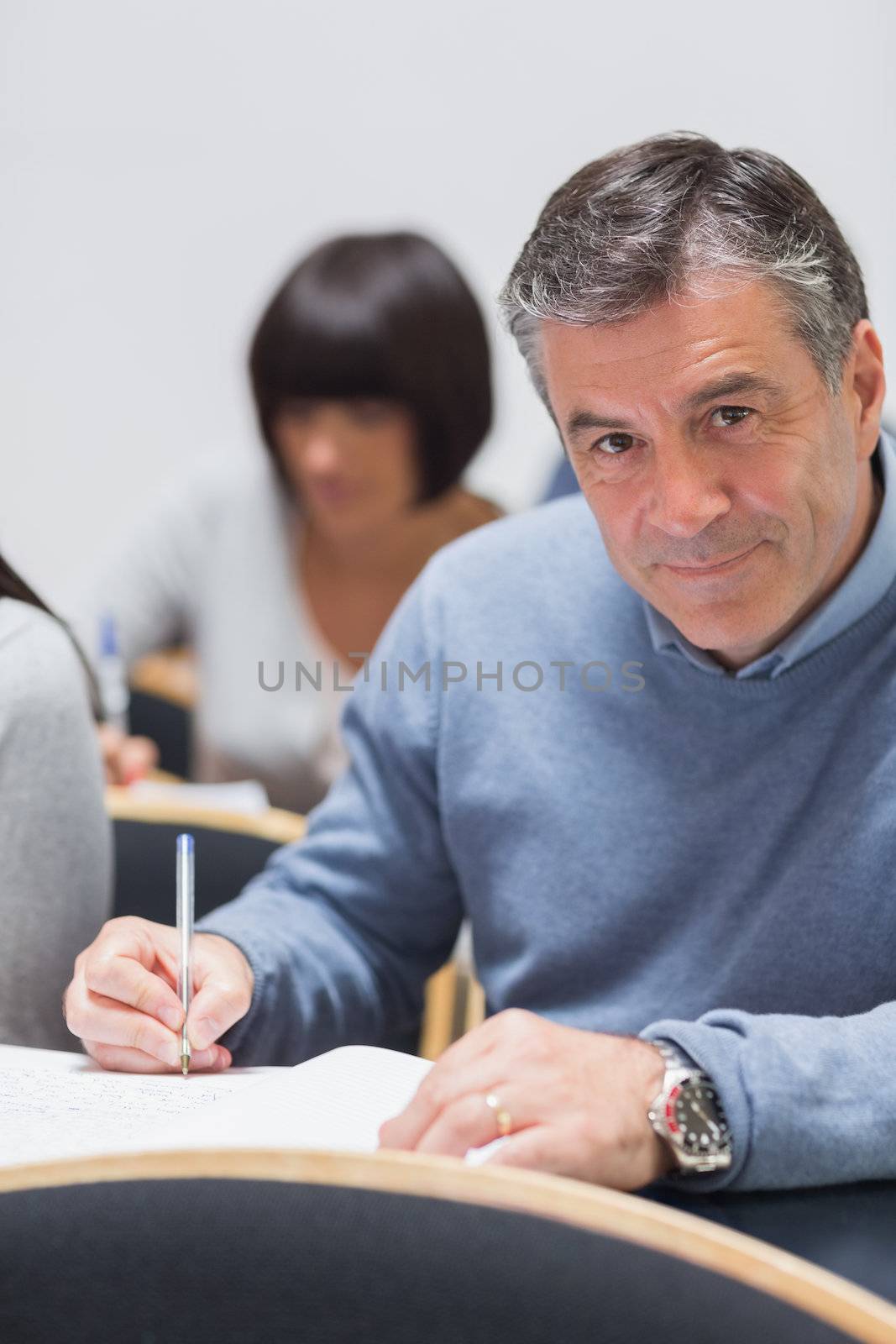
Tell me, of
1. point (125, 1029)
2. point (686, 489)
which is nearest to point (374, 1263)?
point (125, 1029)

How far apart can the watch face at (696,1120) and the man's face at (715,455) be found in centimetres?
37

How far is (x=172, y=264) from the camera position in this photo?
3.29 meters

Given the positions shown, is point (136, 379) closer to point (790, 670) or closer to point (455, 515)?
point (455, 515)

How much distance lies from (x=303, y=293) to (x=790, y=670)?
130 centimetres

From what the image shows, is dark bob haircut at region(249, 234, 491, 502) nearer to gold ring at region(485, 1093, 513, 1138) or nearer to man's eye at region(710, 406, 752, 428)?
man's eye at region(710, 406, 752, 428)

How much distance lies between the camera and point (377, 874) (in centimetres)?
118

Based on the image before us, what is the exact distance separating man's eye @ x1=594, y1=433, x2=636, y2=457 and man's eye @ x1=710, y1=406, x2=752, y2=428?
→ 6cm

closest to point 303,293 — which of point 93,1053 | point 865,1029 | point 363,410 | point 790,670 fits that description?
point 363,410

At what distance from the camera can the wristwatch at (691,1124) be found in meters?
0.70

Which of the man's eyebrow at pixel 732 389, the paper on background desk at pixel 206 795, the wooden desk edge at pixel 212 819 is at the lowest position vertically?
the paper on background desk at pixel 206 795

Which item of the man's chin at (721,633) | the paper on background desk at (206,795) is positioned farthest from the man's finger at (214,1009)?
the paper on background desk at (206,795)

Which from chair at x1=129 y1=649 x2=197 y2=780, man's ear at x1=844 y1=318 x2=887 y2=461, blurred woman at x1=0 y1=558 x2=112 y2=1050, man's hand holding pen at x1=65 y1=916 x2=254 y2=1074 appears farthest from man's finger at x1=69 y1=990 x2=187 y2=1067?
chair at x1=129 y1=649 x2=197 y2=780

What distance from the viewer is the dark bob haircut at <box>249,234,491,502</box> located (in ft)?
6.91

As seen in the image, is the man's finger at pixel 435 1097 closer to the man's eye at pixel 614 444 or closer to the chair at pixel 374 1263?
the chair at pixel 374 1263
